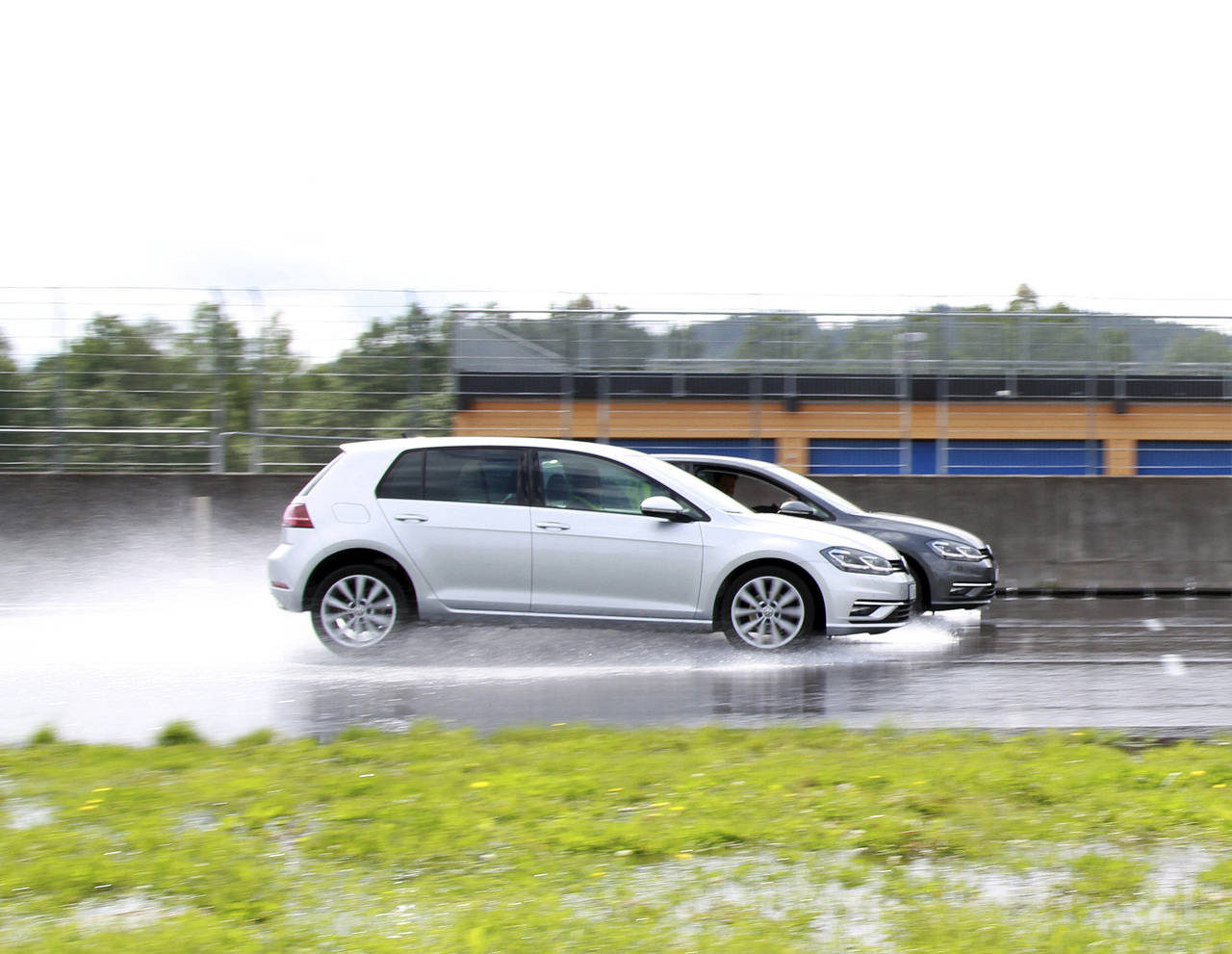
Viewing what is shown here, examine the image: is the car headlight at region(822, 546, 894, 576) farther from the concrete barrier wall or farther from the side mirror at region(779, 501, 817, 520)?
the concrete barrier wall

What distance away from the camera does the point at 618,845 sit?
4.57 meters

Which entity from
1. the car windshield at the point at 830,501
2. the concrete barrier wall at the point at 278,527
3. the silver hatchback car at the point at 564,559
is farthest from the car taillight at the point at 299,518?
the car windshield at the point at 830,501

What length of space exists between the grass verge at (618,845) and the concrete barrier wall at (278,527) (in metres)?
9.21

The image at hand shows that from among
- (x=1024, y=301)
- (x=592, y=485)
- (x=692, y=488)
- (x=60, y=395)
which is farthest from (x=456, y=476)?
(x=1024, y=301)

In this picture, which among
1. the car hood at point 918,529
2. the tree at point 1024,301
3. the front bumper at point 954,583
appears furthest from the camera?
the tree at point 1024,301

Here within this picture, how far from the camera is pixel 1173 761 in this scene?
19.0ft

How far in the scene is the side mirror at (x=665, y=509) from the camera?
9.80 metres

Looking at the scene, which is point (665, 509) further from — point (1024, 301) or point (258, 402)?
point (1024, 301)

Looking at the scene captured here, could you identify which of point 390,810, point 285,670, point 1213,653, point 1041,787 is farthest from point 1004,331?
point 390,810

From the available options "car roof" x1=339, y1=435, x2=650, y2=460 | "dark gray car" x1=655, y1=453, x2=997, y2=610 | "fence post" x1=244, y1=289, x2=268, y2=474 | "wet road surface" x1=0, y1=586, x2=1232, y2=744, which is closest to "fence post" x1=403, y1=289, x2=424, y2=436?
"fence post" x1=244, y1=289, x2=268, y2=474

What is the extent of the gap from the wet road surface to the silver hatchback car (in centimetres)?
27

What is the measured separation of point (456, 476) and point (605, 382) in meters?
6.58

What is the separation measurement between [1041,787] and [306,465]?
1177 cm

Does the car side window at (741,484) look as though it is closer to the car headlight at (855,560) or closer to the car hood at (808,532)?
the car hood at (808,532)
